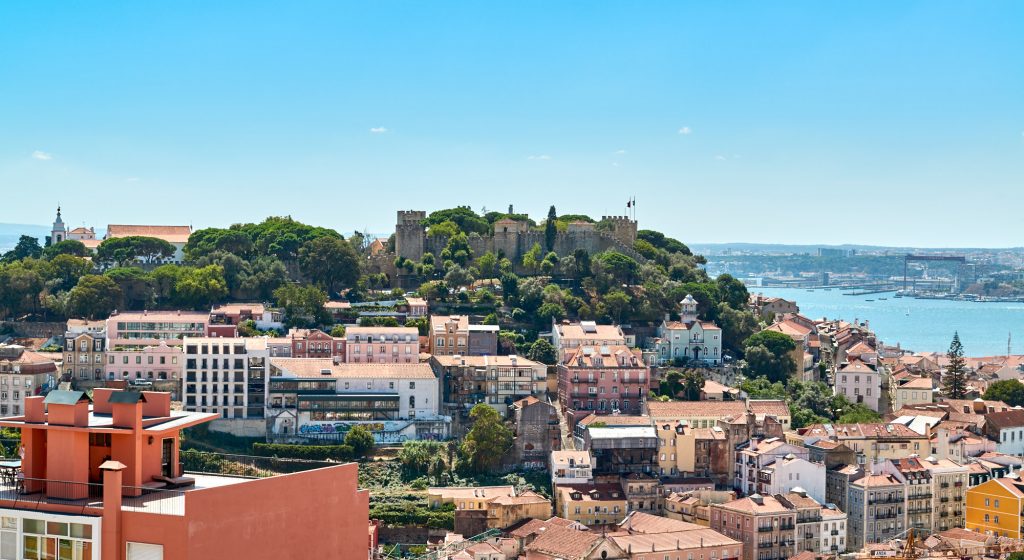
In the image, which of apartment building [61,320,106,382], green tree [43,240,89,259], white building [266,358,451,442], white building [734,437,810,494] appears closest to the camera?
white building [734,437,810,494]

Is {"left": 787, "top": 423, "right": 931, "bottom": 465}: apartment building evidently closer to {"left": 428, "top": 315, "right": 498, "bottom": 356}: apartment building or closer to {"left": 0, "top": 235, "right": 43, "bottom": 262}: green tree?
{"left": 428, "top": 315, "right": 498, "bottom": 356}: apartment building

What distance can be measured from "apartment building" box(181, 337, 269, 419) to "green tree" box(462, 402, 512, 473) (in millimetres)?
6276

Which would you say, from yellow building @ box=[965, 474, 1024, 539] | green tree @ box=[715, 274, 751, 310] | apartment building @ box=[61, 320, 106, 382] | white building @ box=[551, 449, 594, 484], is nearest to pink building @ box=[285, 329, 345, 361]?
apartment building @ box=[61, 320, 106, 382]

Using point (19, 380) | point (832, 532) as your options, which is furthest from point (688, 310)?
point (19, 380)

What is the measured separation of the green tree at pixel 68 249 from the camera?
52.7m

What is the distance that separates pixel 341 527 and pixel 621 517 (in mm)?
24865

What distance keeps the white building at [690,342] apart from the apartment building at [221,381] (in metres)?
14.7

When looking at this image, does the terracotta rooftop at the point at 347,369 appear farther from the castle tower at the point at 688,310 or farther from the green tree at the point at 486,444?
the castle tower at the point at 688,310

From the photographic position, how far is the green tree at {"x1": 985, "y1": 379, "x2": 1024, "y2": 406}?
4446 centimetres

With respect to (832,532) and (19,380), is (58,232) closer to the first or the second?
(19,380)

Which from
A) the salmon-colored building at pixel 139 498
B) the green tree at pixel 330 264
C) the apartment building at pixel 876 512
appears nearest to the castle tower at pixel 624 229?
the green tree at pixel 330 264

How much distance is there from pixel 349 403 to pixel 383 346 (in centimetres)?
432

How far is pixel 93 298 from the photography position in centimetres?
4478

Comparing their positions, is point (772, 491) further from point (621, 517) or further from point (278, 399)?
point (278, 399)
